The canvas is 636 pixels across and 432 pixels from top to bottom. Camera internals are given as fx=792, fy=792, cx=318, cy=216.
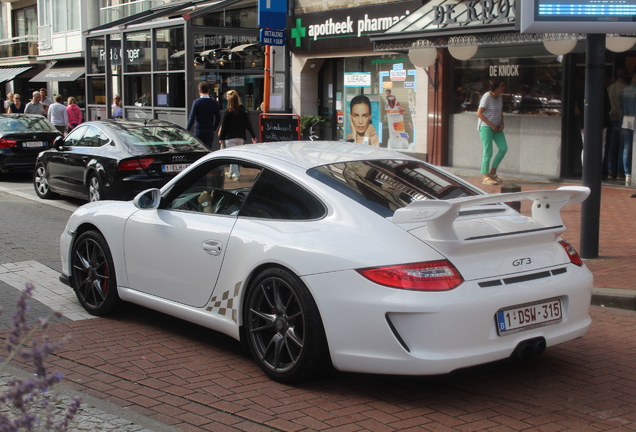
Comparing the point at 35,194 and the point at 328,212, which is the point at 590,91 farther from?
the point at 35,194

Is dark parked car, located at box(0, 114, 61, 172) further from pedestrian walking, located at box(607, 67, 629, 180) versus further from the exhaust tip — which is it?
the exhaust tip

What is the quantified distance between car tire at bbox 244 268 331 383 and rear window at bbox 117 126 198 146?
25.7 feet

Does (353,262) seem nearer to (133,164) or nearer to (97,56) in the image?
(133,164)

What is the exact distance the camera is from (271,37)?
53.3ft

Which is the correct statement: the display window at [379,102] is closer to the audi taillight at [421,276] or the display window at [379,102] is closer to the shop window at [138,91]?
the shop window at [138,91]

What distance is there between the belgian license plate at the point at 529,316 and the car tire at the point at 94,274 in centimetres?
315

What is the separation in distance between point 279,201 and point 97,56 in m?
22.1

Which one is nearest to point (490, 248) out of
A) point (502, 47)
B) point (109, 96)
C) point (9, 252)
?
point (9, 252)

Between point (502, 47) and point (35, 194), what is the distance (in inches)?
386

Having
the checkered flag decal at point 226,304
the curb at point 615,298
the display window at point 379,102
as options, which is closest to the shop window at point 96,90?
the display window at point 379,102

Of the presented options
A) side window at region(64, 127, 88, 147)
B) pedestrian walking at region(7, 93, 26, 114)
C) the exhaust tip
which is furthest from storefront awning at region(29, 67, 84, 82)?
the exhaust tip

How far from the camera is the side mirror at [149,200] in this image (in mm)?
5844

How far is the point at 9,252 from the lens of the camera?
30.3 ft

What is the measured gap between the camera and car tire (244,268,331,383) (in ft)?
14.7
